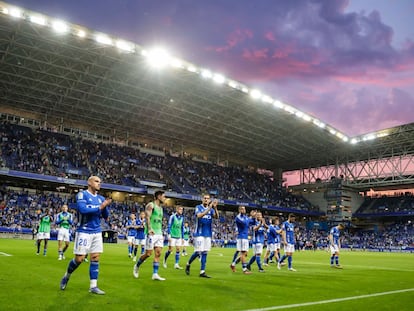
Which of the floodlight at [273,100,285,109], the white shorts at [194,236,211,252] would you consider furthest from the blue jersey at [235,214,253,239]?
the floodlight at [273,100,285,109]

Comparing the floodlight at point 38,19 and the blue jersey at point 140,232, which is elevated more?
the floodlight at point 38,19

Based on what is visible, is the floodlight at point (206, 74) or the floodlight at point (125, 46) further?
the floodlight at point (206, 74)

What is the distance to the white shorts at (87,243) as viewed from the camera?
8.48 metres

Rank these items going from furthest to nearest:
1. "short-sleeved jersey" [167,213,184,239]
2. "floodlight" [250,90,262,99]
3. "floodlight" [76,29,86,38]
→ 1. "floodlight" [250,90,262,99]
2. "floodlight" [76,29,86,38]
3. "short-sleeved jersey" [167,213,184,239]

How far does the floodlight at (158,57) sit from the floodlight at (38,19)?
940 centimetres

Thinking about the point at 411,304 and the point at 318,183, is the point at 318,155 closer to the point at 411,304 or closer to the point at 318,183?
the point at 318,183

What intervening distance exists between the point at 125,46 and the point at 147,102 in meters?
13.8

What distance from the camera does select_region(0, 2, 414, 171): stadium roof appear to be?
3562 centimetres

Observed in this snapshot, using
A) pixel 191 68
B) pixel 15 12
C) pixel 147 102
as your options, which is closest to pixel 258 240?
pixel 15 12

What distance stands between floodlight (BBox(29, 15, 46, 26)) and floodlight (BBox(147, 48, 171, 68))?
9400mm

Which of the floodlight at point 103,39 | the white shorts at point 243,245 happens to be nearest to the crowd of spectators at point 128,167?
the floodlight at point 103,39

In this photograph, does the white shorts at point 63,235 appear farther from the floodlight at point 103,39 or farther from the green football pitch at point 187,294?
the floodlight at point 103,39

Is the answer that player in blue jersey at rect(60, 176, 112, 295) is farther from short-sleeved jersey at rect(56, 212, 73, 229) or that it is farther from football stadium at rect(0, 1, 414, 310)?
short-sleeved jersey at rect(56, 212, 73, 229)

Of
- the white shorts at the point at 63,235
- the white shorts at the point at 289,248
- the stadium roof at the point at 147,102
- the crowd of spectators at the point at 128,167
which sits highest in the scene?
the stadium roof at the point at 147,102
